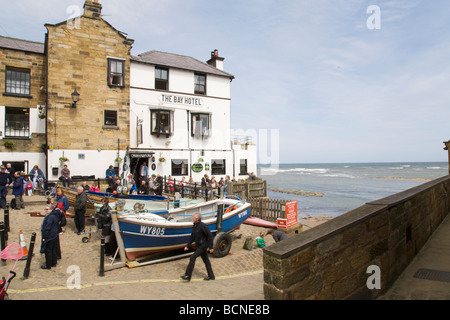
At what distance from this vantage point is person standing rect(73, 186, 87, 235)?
1180 centimetres

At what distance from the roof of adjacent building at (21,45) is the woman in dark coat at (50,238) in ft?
55.0

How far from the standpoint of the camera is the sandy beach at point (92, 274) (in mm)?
7027

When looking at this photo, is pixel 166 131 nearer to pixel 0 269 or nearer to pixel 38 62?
pixel 38 62

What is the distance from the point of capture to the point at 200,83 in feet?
84.5

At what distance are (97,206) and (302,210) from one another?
77.0 feet

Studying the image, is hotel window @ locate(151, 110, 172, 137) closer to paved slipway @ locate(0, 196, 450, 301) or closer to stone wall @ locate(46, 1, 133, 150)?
stone wall @ locate(46, 1, 133, 150)

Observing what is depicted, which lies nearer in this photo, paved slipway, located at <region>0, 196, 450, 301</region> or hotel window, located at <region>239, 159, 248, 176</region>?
paved slipway, located at <region>0, 196, 450, 301</region>

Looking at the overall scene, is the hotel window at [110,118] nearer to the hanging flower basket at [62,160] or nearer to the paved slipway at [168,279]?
the hanging flower basket at [62,160]

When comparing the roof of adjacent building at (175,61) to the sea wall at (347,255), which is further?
the roof of adjacent building at (175,61)

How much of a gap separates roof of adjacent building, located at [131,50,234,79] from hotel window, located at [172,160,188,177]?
7753 millimetres

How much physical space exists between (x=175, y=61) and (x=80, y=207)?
1742cm

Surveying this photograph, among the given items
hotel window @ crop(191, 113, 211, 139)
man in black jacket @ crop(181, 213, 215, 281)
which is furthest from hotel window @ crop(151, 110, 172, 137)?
man in black jacket @ crop(181, 213, 215, 281)

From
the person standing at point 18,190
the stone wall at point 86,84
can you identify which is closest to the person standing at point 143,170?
the stone wall at point 86,84

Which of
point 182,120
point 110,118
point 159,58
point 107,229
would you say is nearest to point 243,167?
point 182,120
